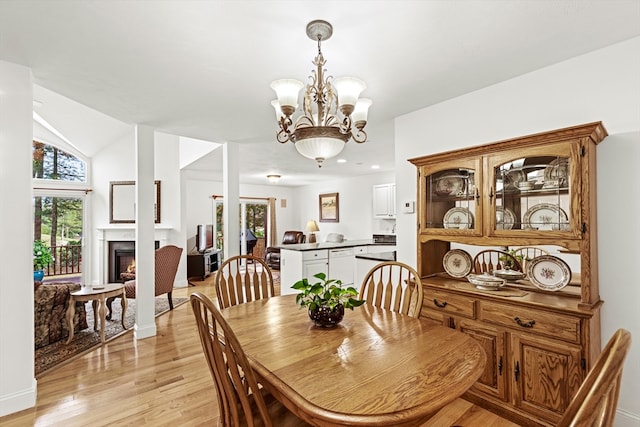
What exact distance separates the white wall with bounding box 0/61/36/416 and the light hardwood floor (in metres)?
0.21

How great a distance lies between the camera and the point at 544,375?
1.81 m

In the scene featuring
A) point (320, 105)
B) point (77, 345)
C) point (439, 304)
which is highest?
point (320, 105)

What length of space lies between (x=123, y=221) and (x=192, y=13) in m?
5.70

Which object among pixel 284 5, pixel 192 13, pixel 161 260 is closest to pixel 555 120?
pixel 284 5

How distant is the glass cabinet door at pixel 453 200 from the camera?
7.47 feet

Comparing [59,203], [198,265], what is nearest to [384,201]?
[198,265]

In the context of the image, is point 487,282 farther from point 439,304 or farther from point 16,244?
point 16,244

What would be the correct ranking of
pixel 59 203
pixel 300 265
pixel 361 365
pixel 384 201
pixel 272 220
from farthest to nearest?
pixel 272 220, pixel 384 201, pixel 59 203, pixel 300 265, pixel 361 365

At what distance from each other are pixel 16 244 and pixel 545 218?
3.56 meters

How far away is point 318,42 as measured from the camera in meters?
1.82

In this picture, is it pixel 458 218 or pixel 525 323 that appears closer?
pixel 525 323

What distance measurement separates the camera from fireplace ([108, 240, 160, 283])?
6094mm

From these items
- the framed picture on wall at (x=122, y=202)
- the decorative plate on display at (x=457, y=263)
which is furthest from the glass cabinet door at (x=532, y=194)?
the framed picture on wall at (x=122, y=202)

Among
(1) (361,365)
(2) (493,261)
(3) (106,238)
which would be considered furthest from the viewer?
(3) (106,238)
